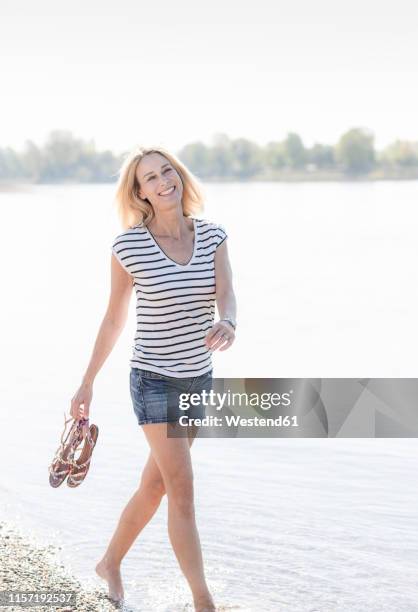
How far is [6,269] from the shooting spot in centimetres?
1695

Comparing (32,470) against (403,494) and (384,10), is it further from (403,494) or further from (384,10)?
(384,10)

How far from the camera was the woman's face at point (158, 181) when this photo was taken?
3.26 m

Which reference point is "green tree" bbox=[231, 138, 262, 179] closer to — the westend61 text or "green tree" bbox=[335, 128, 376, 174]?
"green tree" bbox=[335, 128, 376, 174]

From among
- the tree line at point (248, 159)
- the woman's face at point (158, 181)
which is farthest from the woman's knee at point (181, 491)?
the tree line at point (248, 159)

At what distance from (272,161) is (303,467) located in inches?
2226

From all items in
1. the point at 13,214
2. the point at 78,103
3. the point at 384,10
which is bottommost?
the point at 13,214

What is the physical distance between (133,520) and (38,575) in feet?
1.47

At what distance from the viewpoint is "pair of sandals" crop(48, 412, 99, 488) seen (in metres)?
3.38

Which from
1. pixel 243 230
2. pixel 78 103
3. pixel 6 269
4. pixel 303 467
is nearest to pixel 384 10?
pixel 78 103

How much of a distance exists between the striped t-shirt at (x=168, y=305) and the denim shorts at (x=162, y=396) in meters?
0.02

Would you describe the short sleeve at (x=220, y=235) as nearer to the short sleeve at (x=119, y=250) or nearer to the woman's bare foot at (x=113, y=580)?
the short sleeve at (x=119, y=250)

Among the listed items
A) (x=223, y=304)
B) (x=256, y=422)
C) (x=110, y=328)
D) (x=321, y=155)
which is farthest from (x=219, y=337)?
(x=321, y=155)

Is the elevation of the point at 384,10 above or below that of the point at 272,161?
above

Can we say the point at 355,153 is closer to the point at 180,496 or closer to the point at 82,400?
the point at 82,400
